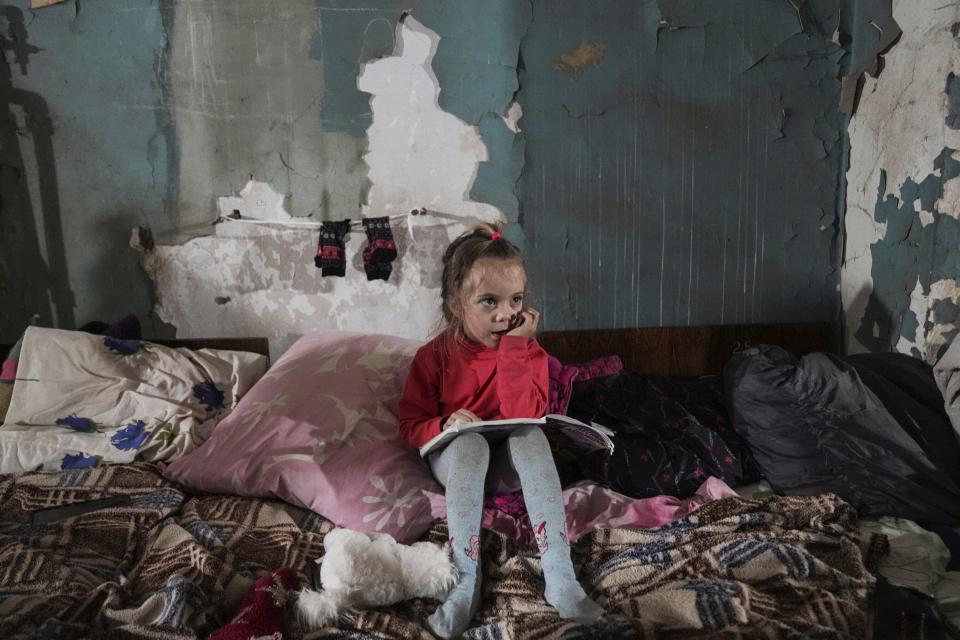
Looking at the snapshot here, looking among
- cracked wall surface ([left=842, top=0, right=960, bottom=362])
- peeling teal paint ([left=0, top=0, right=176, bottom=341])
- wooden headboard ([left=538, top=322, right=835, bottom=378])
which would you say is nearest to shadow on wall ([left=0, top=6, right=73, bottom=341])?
peeling teal paint ([left=0, top=0, right=176, bottom=341])

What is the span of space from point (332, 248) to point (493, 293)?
88cm

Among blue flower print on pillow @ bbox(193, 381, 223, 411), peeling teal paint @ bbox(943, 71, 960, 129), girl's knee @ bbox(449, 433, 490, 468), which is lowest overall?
blue flower print on pillow @ bbox(193, 381, 223, 411)

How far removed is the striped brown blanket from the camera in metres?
1.15

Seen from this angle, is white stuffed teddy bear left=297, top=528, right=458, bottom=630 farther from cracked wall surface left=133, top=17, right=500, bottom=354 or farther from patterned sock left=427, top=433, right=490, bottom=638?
cracked wall surface left=133, top=17, right=500, bottom=354

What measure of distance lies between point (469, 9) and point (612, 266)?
978mm

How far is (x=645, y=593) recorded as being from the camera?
126cm

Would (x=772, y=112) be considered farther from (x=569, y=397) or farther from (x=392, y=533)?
(x=392, y=533)

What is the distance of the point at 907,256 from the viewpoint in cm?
202

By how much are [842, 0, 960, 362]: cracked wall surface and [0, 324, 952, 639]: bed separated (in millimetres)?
813

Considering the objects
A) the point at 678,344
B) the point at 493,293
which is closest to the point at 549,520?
the point at 493,293

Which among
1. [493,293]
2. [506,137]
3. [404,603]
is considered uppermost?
[506,137]

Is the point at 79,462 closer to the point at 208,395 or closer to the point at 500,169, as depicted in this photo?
the point at 208,395

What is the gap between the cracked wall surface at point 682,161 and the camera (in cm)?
220

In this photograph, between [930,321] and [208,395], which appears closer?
[930,321]
